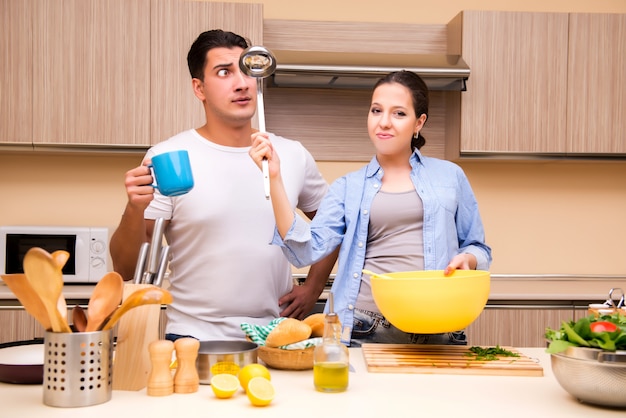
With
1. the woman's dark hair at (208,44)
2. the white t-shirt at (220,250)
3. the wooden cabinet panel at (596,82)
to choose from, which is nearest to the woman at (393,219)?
the white t-shirt at (220,250)

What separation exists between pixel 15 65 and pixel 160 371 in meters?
2.34

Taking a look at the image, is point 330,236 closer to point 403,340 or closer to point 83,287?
point 403,340

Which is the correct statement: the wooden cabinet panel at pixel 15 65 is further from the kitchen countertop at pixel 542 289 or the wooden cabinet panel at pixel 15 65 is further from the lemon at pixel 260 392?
the lemon at pixel 260 392

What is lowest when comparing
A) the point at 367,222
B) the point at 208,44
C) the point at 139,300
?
the point at 139,300

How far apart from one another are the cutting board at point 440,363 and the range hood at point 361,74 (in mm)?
1735

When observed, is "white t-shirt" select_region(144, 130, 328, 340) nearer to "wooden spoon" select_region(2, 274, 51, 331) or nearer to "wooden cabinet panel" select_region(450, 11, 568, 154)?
"wooden spoon" select_region(2, 274, 51, 331)

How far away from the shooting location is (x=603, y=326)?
4.03 feet

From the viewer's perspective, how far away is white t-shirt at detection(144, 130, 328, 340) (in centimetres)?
197

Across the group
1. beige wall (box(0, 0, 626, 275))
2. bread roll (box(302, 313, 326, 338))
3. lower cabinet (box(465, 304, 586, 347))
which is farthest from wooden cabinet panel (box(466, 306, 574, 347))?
bread roll (box(302, 313, 326, 338))

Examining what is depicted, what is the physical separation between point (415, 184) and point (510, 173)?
Answer: 6.26 ft

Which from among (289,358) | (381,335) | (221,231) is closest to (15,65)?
(221,231)

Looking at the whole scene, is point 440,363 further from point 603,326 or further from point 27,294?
point 27,294

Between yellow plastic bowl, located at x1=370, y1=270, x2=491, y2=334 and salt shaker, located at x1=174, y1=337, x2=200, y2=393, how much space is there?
44cm

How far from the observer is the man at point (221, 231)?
6.46 ft
